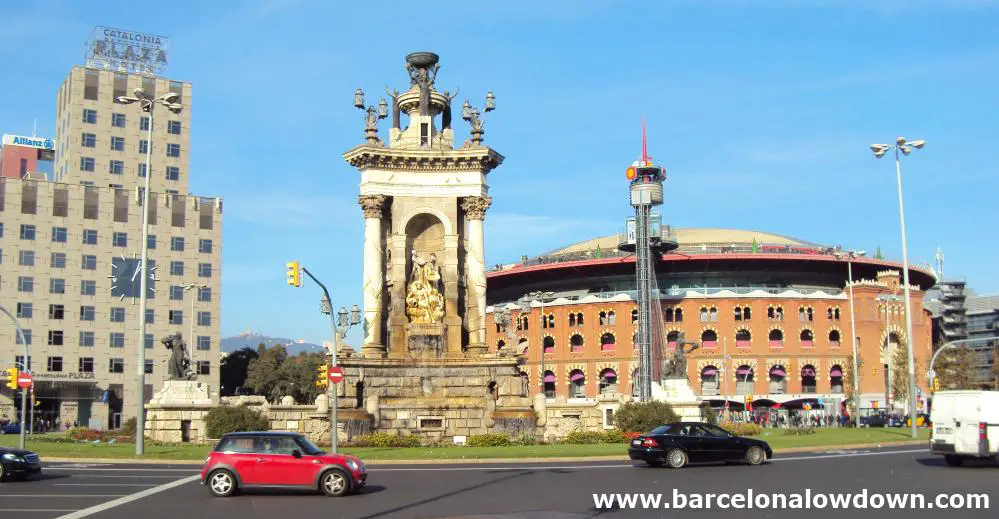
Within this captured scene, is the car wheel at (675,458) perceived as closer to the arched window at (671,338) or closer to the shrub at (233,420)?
the shrub at (233,420)

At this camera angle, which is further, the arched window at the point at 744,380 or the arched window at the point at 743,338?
the arched window at the point at 743,338

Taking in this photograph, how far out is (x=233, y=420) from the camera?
40.0m

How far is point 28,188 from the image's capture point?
94875 millimetres

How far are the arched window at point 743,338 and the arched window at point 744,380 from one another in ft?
7.22

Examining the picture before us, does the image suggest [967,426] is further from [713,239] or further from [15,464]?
[713,239]

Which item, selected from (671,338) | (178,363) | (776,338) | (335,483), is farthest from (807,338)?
(335,483)

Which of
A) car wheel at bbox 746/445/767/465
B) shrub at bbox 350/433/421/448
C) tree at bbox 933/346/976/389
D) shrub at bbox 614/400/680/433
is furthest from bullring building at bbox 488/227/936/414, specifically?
car wheel at bbox 746/445/767/465

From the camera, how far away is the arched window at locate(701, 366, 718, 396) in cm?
10394

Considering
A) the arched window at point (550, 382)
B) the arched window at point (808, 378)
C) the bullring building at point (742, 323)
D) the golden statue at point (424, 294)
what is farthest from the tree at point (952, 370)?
the golden statue at point (424, 294)

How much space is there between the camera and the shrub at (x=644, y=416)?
4172 cm

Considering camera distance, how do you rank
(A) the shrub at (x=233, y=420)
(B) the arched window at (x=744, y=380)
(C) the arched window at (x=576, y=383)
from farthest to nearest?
1. (C) the arched window at (x=576, y=383)
2. (B) the arched window at (x=744, y=380)
3. (A) the shrub at (x=233, y=420)

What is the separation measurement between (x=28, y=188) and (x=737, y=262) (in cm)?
7340

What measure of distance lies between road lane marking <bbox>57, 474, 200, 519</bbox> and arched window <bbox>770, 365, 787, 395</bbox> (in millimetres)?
86264
